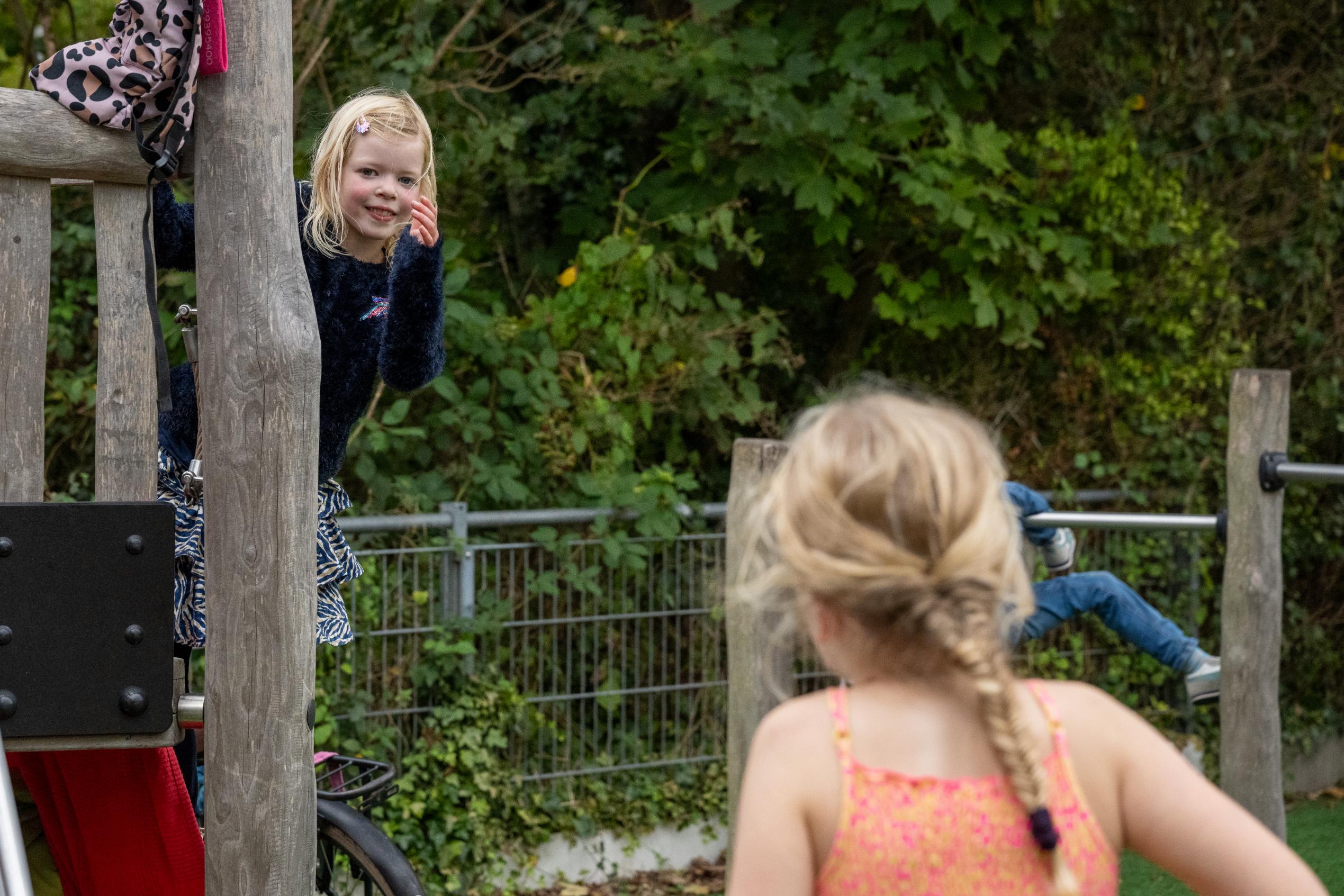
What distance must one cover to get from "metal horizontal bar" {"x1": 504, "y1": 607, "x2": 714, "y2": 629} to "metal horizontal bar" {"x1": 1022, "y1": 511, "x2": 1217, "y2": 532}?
124 centimetres

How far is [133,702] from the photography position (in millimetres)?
2238

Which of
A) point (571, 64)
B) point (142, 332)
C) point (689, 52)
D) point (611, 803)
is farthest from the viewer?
point (571, 64)

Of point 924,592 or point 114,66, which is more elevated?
point 114,66

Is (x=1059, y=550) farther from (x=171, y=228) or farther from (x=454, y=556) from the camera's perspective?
(x=171, y=228)

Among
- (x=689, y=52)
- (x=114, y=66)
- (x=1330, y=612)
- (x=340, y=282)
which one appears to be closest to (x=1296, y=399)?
(x=1330, y=612)

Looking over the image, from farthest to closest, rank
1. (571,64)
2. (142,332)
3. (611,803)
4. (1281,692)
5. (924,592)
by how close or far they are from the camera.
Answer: (1281,692) → (571,64) → (611,803) → (142,332) → (924,592)

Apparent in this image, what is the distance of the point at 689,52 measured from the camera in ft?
17.9

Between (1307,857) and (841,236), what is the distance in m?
2.80

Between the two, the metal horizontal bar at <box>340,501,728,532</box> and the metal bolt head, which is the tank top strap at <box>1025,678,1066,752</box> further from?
the metal horizontal bar at <box>340,501,728,532</box>

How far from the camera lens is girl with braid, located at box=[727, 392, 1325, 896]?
1.29 meters

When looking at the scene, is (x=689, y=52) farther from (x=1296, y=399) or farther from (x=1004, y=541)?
(x=1004, y=541)

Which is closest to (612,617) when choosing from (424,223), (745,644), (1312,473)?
(745,644)

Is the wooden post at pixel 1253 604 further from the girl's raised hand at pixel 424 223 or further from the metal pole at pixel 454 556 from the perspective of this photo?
the girl's raised hand at pixel 424 223

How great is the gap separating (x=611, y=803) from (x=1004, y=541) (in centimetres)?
390
